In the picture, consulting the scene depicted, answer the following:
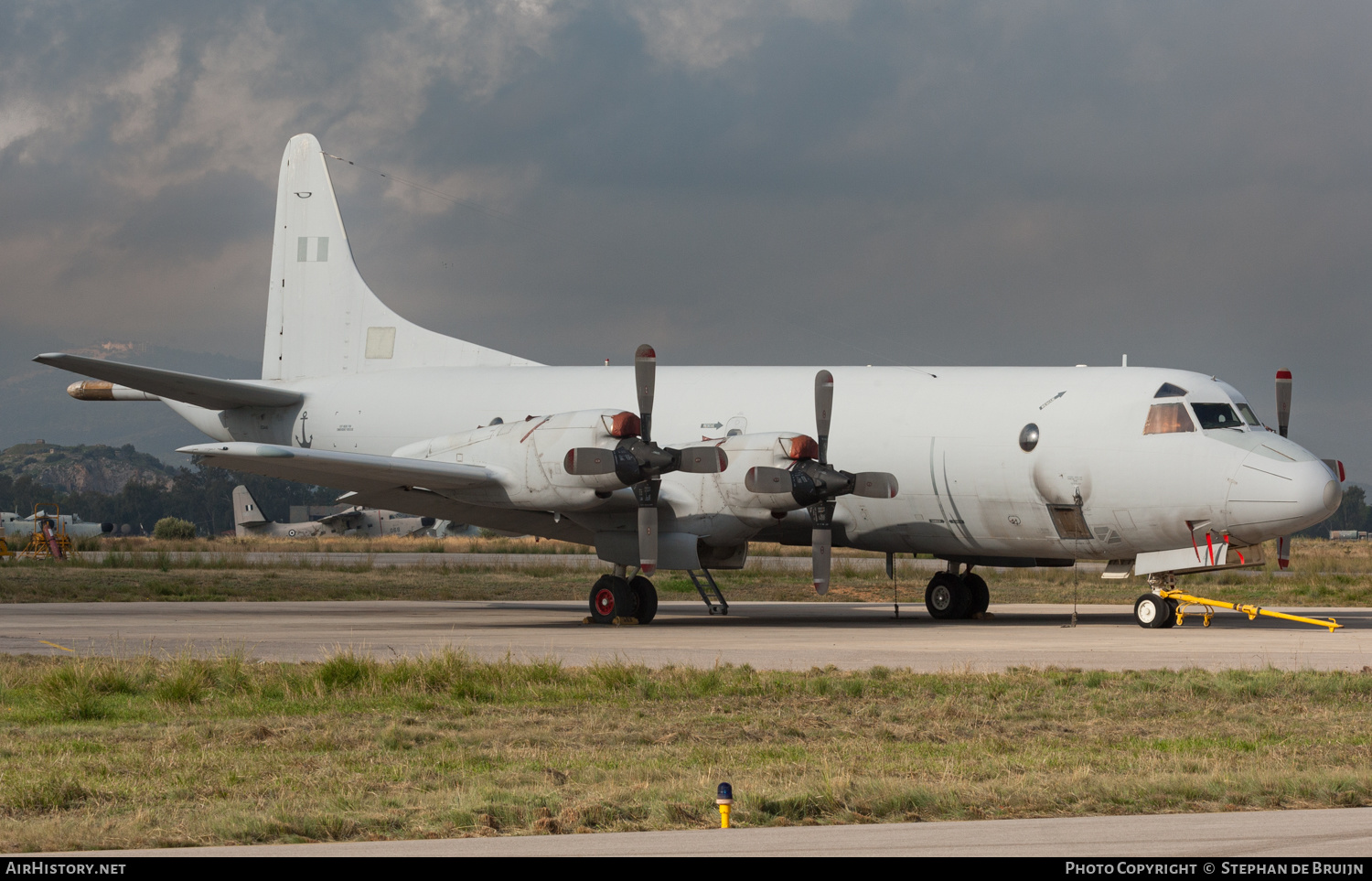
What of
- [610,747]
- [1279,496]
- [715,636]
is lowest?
[610,747]

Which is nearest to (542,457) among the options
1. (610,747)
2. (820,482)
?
(820,482)

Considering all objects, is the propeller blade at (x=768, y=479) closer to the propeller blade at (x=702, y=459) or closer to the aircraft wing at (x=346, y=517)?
the propeller blade at (x=702, y=459)

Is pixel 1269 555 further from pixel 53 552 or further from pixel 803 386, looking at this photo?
pixel 53 552

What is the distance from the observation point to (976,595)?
82.9ft

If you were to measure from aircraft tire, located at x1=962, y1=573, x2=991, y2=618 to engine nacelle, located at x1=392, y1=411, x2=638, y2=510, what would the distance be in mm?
7424

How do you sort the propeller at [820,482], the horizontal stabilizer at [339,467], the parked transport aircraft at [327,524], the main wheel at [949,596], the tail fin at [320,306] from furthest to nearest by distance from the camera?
the parked transport aircraft at [327,524] < the tail fin at [320,306] < the main wheel at [949,596] < the horizontal stabilizer at [339,467] < the propeller at [820,482]

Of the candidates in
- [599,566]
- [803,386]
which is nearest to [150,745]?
[803,386]

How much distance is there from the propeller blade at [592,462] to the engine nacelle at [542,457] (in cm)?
10

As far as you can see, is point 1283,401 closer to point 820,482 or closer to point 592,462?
point 820,482

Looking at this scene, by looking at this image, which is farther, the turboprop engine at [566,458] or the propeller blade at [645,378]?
the propeller blade at [645,378]

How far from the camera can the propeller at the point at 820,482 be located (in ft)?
71.3

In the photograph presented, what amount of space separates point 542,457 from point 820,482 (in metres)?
4.56

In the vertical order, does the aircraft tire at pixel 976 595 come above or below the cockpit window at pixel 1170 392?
below

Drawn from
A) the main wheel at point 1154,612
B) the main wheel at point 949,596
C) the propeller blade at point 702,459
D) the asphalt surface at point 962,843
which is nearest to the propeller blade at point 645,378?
the propeller blade at point 702,459
